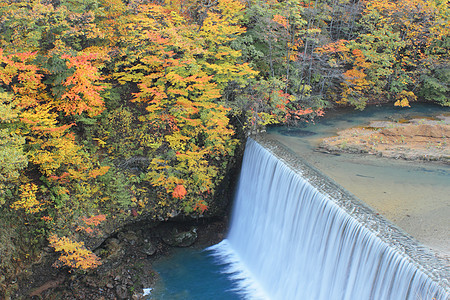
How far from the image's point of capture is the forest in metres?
11.0

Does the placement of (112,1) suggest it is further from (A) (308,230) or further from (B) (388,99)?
(B) (388,99)

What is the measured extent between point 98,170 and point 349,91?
44.8 feet

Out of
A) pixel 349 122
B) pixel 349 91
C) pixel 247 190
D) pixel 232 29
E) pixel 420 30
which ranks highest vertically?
pixel 420 30

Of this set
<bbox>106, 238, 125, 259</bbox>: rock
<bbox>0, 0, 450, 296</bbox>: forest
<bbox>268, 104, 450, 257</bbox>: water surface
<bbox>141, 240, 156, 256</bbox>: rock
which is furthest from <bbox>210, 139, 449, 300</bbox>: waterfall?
<bbox>106, 238, 125, 259</bbox>: rock

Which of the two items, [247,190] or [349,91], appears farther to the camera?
[349,91]

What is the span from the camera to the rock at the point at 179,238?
14062 mm

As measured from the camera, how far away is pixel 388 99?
2012 centimetres

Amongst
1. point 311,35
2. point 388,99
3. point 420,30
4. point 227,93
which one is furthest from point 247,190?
point 420,30

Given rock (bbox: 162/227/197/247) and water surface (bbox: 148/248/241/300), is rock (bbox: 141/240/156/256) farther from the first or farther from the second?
rock (bbox: 162/227/197/247)

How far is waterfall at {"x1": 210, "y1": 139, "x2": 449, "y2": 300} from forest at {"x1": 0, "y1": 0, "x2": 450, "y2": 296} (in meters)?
1.84

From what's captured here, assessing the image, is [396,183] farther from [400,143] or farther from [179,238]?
[179,238]

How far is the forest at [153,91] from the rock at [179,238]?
84 cm

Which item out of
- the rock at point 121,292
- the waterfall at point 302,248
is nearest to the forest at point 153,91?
the rock at point 121,292

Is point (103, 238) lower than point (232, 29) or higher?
lower
